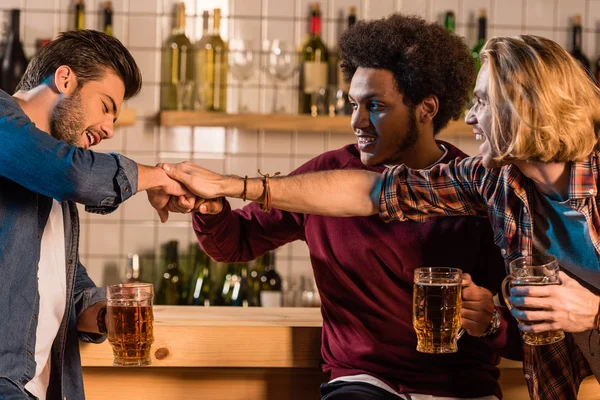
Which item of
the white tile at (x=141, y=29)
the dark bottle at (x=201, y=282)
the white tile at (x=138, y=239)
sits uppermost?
the white tile at (x=141, y=29)

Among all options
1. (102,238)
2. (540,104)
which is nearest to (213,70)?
(102,238)

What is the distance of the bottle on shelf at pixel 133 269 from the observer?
363cm

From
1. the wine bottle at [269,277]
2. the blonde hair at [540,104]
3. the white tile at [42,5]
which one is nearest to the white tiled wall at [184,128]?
the white tile at [42,5]

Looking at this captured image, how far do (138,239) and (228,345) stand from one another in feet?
5.70

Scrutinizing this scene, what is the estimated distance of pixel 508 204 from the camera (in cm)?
188

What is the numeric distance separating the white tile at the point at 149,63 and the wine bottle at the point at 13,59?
479 millimetres

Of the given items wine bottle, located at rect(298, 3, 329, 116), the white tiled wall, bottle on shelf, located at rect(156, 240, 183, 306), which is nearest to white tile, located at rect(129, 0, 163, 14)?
the white tiled wall

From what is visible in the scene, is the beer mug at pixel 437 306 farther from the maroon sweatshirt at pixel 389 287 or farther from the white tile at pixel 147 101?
the white tile at pixel 147 101

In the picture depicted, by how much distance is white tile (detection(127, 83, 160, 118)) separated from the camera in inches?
148

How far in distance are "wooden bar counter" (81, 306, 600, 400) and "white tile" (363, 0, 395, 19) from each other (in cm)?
193

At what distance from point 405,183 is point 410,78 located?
501 millimetres

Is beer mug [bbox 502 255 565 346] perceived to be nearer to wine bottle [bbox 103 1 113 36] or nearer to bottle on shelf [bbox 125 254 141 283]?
bottle on shelf [bbox 125 254 141 283]

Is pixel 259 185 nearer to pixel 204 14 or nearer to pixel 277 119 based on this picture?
pixel 277 119

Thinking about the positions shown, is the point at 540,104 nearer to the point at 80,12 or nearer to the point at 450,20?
the point at 450,20
